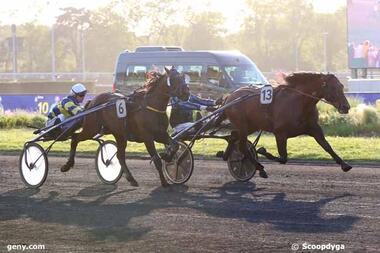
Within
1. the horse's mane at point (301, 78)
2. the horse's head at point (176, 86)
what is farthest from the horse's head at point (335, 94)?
the horse's head at point (176, 86)

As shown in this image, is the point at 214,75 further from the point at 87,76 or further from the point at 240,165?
the point at 87,76

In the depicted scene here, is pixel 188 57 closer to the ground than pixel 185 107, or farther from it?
farther from it

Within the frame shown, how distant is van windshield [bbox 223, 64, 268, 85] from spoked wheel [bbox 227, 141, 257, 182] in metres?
10.1

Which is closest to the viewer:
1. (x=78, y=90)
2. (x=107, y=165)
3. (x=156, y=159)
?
(x=156, y=159)

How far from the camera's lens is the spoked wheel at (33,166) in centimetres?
1046

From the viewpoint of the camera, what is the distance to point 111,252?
6.34m

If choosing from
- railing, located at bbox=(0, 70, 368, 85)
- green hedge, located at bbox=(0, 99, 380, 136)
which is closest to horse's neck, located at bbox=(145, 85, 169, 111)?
green hedge, located at bbox=(0, 99, 380, 136)

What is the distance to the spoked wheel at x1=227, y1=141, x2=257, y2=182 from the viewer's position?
413 inches

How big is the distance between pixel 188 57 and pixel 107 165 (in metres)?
11.0

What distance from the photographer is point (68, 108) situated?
10789 millimetres

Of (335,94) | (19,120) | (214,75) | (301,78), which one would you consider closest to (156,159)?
(301,78)

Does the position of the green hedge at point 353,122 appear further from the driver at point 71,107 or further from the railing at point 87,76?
the railing at point 87,76

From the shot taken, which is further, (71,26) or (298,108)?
(71,26)

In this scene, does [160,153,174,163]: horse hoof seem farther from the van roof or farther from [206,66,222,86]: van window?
the van roof
